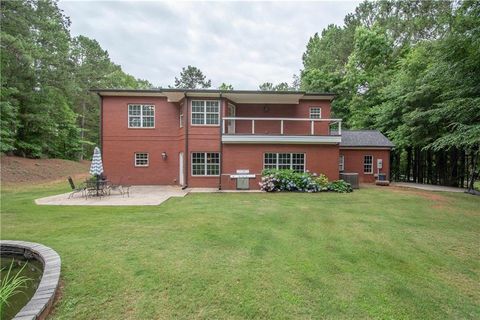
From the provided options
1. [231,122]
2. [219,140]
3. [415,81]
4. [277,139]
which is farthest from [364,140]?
[219,140]

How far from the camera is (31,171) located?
19.9m

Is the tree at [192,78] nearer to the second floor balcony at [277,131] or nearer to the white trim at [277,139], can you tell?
the second floor balcony at [277,131]

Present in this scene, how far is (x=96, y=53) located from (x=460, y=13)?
125 feet

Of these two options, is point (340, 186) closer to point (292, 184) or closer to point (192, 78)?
point (292, 184)

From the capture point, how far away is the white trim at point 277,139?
13.7m

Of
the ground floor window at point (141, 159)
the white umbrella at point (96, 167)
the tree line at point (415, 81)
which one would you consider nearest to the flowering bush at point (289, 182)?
the tree line at point (415, 81)

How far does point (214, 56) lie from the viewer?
31.0 m

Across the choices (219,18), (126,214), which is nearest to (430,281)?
(126,214)

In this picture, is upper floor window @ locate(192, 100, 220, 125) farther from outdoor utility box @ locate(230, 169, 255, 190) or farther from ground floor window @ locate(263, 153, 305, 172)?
ground floor window @ locate(263, 153, 305, 172)

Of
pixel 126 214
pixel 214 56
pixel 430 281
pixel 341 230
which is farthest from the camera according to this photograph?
pixel 214 56

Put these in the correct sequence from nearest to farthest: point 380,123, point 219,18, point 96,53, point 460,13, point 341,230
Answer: point 341,230, point 460,13, point 219,18, point 380,123, point 96,53

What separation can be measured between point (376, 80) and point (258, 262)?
80.2ft

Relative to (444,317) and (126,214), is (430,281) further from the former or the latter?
(126,214)

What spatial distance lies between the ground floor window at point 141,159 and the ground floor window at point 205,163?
319 cm
